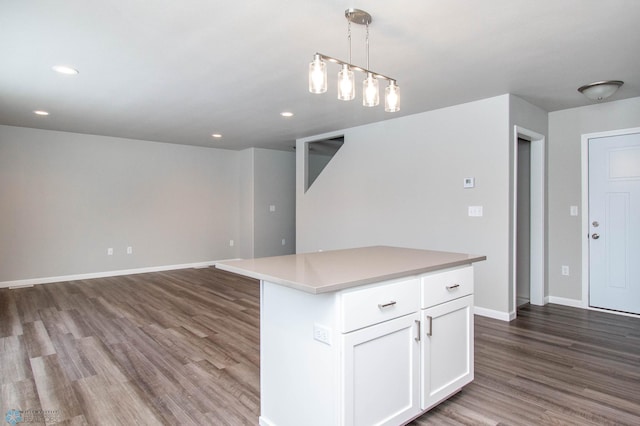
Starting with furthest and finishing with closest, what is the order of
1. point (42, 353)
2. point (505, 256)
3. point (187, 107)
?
point (187, 107) → point (505, 256) → point (42, 353)

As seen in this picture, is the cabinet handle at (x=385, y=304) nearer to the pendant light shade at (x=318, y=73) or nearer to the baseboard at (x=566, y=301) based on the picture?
the pendant light shade at (x=318, y=73)

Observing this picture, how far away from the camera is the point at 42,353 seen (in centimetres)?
301

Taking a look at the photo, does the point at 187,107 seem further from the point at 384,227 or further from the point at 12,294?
the point at 12,294

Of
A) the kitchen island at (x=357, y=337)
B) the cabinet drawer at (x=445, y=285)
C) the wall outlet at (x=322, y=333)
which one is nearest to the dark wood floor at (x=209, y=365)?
the kitchen island at (x=357, y=337)

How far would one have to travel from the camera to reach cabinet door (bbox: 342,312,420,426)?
1633 millimetres

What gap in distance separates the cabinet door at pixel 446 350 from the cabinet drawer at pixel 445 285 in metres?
0.04

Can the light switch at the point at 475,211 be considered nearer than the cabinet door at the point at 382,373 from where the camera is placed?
No

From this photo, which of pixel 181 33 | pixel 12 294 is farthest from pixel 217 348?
pixel 12 294

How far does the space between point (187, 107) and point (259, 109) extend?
833 millimetres

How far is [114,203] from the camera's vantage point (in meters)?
6.32

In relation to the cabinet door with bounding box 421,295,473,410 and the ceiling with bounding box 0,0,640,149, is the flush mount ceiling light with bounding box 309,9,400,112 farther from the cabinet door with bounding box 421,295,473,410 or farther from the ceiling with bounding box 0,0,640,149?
the cabinet door with bounding box 421,295,473,410

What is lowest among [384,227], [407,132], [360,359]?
[360,359]

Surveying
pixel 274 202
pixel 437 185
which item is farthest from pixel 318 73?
pixel 274 202

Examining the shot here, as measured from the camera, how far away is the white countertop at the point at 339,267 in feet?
5.19
